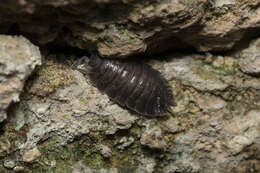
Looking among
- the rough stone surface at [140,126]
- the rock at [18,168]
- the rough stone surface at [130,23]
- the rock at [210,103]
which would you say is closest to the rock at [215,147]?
the rough stone surface at [140,126]

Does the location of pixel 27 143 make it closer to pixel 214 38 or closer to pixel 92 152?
pixel 92 152

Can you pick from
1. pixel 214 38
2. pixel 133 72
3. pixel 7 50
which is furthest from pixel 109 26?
pixel 214 38

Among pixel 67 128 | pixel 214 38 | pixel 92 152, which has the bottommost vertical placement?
pixel 92 152

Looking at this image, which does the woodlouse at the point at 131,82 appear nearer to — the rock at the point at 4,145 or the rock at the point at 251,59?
the rock at the point at 251,59

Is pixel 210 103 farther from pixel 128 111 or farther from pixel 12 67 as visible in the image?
pixel 12 67

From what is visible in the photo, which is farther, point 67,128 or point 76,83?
point 76,83

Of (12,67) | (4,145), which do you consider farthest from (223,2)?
(4,145)

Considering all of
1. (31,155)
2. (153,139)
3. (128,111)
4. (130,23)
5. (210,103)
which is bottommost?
(31,155)
